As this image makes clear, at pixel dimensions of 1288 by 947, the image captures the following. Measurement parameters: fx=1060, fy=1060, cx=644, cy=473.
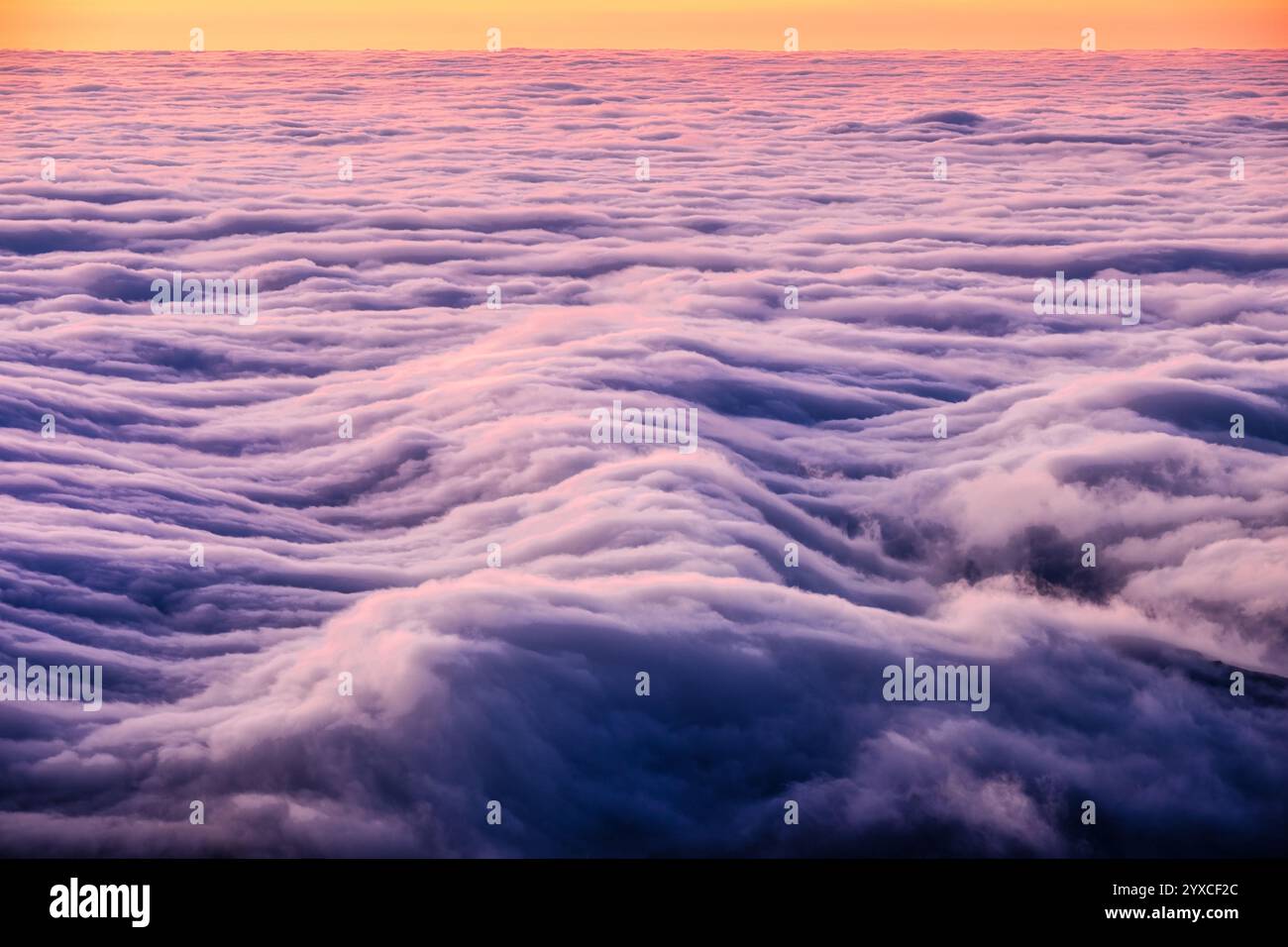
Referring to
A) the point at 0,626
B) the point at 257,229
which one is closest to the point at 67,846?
the point at 0,626

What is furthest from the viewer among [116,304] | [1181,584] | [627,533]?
[116,304]

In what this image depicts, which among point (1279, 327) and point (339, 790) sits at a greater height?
point (1279, 327)

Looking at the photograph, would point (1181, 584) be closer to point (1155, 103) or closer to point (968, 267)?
point (968, 267)

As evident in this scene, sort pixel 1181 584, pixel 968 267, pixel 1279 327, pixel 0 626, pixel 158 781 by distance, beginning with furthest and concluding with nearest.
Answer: pixel 968 267 < pixel 1279 327 < pixel 1181 584 < pixel 0 626 < pixel 158 781

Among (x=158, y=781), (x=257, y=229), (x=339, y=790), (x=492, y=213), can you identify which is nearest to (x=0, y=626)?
(x=158, y=781)

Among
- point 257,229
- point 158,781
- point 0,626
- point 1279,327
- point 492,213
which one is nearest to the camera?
Result: point 158,781

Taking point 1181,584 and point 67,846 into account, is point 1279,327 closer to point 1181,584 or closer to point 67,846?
point 1181,584

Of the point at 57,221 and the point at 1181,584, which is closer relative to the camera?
the point at 1181,584
